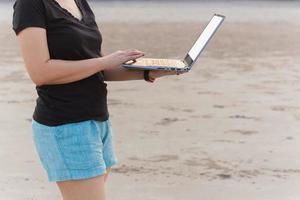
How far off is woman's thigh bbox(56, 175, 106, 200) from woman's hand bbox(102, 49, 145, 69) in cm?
40

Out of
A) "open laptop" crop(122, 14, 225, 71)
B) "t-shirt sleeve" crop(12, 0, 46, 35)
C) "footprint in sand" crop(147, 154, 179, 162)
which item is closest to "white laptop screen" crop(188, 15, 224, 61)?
"open laptop" crop(122, 14, 225, 71)

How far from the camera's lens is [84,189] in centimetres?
228

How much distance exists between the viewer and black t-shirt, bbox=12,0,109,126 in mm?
2164

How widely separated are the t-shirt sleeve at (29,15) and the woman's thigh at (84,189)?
558 mm

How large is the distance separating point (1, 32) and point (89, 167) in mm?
13560

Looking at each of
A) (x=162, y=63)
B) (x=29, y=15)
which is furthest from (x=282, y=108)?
(x=29, y=15)

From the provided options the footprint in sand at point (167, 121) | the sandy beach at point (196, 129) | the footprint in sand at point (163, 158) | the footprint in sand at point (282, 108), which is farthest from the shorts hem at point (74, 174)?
the footprint in sand at point (282, 108)

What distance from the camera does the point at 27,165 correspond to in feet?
16.9

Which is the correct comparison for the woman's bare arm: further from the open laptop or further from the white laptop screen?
the white laptop screen

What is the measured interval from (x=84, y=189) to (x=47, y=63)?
0.46 m

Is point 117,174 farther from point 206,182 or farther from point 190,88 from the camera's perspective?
point 190,88

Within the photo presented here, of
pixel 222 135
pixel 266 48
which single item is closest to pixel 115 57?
pixel 222 135

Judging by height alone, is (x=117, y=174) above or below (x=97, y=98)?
below

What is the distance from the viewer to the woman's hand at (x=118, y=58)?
224cm
